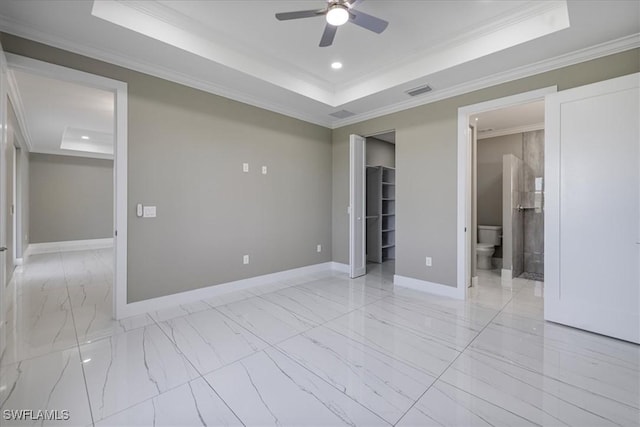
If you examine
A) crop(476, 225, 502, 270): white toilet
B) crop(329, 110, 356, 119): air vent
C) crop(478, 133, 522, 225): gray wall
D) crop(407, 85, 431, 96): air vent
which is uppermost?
crop(329, 110, 356, 119): air vent

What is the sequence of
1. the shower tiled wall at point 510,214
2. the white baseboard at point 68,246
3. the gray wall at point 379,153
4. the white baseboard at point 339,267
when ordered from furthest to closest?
the white baseboard at point 68,246 → the gray wall at point 379,153 → the white baseboard at point 339,267 → the shower tiled wall at point 510,214

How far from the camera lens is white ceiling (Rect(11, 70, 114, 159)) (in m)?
3.85

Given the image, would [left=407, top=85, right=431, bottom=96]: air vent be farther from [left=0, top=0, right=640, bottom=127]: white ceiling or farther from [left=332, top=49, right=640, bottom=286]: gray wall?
[left=332, top=49, right=640, bottom=286]: gray wall

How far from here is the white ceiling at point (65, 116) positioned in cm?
385

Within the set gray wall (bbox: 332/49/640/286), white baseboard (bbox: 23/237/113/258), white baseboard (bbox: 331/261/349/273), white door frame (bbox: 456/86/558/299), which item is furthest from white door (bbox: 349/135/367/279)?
white baseboard (bbox: 23/237/113/258)

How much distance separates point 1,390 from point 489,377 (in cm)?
317

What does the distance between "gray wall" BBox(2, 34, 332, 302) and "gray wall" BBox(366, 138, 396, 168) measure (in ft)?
4.52

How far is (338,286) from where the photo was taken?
4.12 m

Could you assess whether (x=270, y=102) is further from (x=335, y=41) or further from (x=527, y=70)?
(x=527, y=70)

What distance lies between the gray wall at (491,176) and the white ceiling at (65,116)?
674 cm

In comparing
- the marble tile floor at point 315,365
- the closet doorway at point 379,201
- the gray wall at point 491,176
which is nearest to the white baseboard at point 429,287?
the marble tile floor at point 315,365

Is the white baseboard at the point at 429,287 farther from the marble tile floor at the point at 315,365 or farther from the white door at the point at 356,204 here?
the white door at the point at 356,204

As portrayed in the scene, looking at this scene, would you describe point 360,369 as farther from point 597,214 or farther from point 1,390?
point 597,214

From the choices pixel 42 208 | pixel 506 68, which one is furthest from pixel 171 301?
pixel 42 208
